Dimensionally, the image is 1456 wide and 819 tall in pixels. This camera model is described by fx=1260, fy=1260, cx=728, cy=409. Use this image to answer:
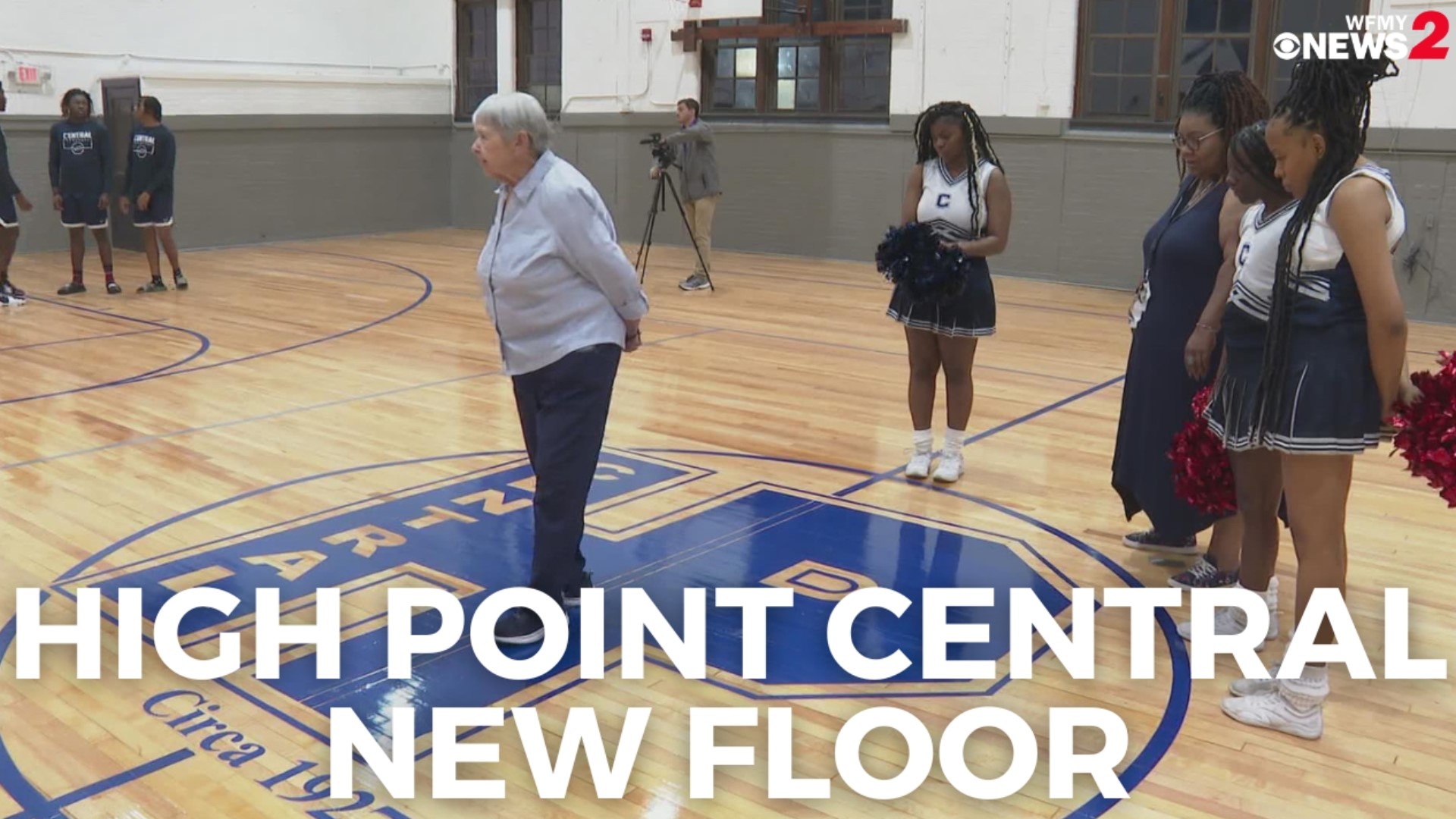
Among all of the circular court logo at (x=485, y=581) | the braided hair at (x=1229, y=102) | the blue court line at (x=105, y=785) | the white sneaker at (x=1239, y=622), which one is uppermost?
the braided hair at (x=1229, y=102)

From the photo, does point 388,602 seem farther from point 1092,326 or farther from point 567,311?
point 1092,326

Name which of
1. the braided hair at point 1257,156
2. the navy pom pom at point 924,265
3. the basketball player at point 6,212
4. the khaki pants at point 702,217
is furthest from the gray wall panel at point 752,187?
the braided hair at point 1257,156

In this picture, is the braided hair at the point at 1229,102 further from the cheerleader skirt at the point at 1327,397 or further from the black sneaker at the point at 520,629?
the black sneaker at the point at 520,629

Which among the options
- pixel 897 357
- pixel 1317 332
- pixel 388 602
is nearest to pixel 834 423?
pixel 897 357

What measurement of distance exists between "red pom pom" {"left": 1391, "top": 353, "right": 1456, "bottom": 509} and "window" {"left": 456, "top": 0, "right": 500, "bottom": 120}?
13110 millimetres

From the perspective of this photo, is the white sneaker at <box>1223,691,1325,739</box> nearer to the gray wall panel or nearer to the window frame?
the gray wall panel

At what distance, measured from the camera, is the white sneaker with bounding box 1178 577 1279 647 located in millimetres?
3350

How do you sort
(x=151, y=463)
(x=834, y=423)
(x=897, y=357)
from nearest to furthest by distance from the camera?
1. (x=151, y=463)
2. (x=834, y=423)
3. (x=897, y=357)

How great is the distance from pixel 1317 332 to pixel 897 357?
4.85 meters

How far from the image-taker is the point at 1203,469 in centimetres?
338

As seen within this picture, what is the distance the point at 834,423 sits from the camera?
5852 mm

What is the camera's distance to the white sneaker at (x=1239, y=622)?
335 centimetres

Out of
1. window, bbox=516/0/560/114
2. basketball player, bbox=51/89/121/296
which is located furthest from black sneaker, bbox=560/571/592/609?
window, bbox=516/0/560/114

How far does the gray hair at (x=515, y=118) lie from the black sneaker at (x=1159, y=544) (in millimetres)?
2312
